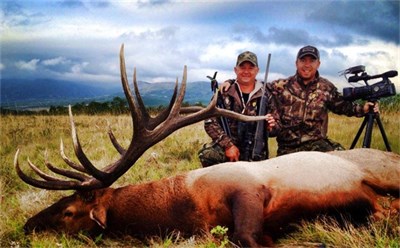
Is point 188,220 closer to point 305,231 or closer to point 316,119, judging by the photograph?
point 305,231

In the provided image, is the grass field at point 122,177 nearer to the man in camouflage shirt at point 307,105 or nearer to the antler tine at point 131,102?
the antler tine at point 131,102

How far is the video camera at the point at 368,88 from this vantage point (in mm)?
5273

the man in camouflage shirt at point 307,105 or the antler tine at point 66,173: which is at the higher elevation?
the man in camouflage shirt at point 307,105

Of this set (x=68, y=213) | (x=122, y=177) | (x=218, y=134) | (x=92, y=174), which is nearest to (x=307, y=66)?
(x=218, y=134)

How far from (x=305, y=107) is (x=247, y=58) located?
1025 millimetres

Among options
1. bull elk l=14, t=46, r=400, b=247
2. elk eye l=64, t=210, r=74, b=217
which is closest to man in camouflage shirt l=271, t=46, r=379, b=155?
bull elk l=14, t=46, r=400, b=247

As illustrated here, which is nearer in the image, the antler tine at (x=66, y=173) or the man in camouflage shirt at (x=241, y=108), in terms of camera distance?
the antler tine at (x=66, y=173)

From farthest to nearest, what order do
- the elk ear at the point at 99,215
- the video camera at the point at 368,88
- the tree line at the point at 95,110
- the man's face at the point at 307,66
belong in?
the tree line at the point at 95,110 < the man's face at the point at 307,66 < the video camera at the point at 368,88 < the elk ear at the point at 99,215

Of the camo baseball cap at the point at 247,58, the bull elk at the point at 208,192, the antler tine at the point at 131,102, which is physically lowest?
the bull elk at the point at 208,192

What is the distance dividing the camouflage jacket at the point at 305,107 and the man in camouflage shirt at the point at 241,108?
316 mm

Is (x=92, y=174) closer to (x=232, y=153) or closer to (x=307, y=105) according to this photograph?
(x=232, y=153)

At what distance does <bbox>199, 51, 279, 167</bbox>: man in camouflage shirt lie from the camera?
579 centimetres

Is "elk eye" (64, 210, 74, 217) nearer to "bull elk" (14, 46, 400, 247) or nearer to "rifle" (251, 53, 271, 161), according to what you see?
"bull elk" (14, 46, 400, 247)

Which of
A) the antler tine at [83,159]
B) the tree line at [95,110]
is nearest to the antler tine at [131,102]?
the antler tine at [83,159]
